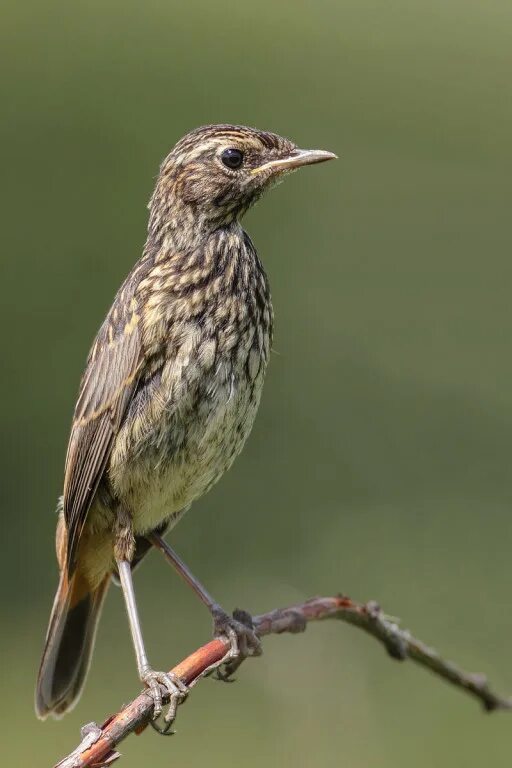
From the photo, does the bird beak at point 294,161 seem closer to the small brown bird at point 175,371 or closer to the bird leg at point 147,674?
the small brown bird at point 175,371

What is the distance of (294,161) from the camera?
468 centimetres

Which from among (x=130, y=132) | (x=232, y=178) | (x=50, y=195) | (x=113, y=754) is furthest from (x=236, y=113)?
(x=113, y=754)

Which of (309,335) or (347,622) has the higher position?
(309,335)

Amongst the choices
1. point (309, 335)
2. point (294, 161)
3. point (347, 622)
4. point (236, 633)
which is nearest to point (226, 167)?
point (294, 161)

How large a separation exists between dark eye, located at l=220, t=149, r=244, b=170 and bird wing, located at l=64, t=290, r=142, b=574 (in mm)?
510

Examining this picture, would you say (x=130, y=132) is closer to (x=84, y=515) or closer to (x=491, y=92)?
(x=491, y=92)

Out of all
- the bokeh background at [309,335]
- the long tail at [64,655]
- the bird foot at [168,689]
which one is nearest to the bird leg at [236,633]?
the bird foot at [168,689]

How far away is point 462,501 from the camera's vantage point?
364 inches

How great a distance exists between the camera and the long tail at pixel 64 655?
5.00 meters

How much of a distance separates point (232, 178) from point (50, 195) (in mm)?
5790

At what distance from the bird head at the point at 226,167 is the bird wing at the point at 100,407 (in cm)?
38

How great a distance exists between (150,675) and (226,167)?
152 cm

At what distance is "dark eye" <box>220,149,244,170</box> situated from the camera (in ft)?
15.6

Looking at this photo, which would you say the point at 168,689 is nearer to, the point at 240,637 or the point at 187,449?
the point at 240,637
